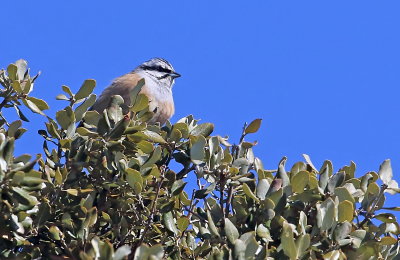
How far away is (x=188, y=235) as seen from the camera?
3.73m

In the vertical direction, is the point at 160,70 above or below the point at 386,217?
above

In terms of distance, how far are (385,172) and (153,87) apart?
14.9 feet

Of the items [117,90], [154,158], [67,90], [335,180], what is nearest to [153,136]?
[154,158]

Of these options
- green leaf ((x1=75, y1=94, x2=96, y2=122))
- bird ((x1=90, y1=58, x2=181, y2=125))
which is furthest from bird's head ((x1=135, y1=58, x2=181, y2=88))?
green leaf ((x1=75, y1=94, x2=96, y2=122))

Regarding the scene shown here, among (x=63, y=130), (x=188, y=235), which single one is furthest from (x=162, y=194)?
(x=63, y=130)

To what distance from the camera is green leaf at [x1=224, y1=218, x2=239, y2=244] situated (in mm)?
3158

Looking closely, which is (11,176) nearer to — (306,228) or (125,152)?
(125,152)

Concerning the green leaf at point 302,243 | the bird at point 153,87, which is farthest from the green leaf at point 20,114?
the bird at point 153,87

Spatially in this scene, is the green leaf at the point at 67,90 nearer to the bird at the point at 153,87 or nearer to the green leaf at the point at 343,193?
the green leaf at the point at 343,193

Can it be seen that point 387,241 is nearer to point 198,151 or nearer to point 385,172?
point 385,172

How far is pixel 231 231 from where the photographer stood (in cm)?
318

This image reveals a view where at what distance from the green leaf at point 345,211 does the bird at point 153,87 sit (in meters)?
3.42

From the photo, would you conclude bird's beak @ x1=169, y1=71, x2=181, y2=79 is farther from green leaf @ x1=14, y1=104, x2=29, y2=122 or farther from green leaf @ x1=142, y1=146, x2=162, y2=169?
green leaf @ x1=142, y1=146, x2=162, y2=169

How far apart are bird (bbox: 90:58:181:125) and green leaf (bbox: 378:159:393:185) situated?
3.09m
